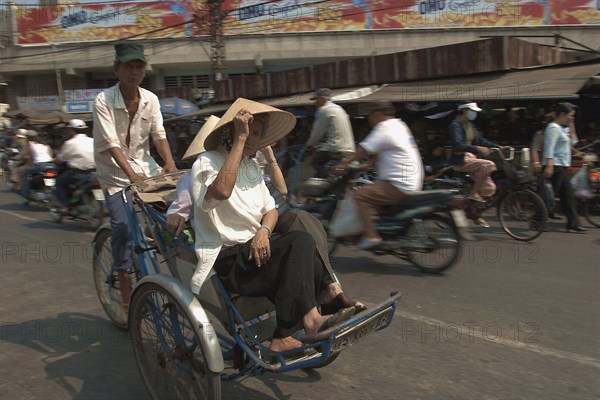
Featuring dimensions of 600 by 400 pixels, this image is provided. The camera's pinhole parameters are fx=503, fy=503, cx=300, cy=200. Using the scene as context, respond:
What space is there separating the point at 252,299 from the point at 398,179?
2916 millimetres

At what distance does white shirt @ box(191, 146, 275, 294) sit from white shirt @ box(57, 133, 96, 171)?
600 cm

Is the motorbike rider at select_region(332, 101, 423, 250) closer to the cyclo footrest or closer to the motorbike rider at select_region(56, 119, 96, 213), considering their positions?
the cyclo footrest

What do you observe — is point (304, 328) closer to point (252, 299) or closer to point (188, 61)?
point (252, 299)

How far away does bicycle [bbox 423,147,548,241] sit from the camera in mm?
6520

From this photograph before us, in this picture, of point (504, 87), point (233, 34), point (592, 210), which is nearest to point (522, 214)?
point (592, 210)

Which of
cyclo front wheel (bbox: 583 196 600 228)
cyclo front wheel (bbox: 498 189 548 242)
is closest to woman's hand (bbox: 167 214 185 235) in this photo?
cyclo front wheel (bbox: 498 189 548 242)

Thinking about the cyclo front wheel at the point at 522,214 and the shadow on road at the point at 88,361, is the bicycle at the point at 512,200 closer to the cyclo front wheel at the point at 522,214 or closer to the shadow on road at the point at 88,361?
the cyclo front wheel at the point at 522,214

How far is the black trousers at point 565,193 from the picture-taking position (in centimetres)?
701

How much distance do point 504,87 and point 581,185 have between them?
3216 millimetres

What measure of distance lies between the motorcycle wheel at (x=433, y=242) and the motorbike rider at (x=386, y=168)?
33 cm

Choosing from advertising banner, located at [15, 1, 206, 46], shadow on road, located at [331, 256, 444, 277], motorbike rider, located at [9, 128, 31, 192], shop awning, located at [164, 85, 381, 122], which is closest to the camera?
shadow on road, located at [331, 256, 444, 277]

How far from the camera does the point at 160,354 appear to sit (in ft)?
8.47

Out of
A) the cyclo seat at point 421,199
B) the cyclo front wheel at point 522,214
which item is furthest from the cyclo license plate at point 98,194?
the cyclo front wheel at point 522,214

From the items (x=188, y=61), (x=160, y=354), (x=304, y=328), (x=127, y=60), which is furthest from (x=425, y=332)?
(x=188, y=61)
